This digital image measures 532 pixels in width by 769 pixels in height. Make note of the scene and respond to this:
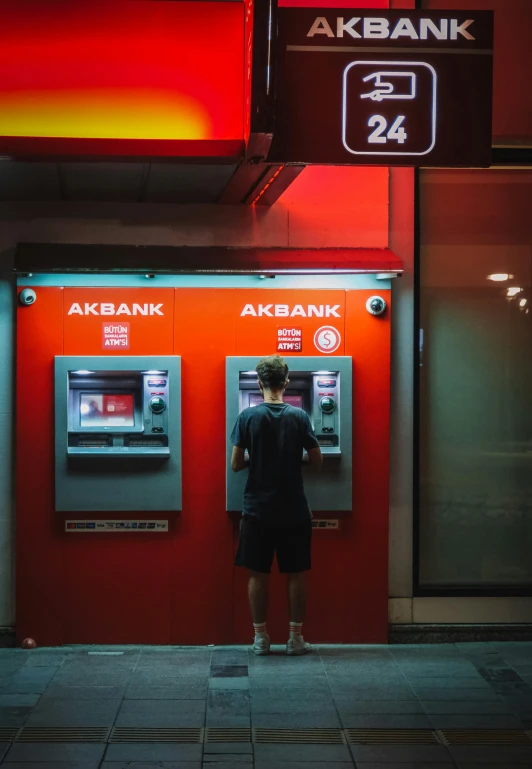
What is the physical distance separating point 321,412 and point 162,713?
2304 mm

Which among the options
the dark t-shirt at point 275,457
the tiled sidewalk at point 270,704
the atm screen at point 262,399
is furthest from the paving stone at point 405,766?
the atm screen at point 262,399

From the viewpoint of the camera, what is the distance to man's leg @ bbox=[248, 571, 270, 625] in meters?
6.31

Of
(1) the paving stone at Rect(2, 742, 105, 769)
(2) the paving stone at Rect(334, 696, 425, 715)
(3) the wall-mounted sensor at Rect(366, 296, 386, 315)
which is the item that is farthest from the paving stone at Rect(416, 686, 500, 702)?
(3) the wall-mounted sensor at Rect(366, 296, 386, 315)

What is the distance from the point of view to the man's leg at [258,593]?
6.31 metres

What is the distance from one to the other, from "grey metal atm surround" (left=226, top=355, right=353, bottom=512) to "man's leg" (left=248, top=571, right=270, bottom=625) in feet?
1.67

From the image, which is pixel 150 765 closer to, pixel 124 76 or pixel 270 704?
pixel 270 704

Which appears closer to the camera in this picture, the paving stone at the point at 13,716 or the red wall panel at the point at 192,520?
the paving stone at the point at 13,716

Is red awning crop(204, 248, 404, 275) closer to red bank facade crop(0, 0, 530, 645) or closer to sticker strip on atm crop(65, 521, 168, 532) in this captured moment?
red bank facade crop(0, 0, 530, 645)

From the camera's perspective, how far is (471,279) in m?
6.96

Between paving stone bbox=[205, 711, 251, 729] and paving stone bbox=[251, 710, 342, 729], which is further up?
paving stone bbox=[205, 711, 251, 729]

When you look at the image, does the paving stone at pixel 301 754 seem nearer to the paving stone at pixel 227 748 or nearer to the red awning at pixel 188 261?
the paving stone at pixel 227 748

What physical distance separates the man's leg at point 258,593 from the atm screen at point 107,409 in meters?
1.31

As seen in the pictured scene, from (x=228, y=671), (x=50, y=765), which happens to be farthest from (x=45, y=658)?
(x=50, y=765)

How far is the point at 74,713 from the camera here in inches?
206
